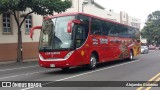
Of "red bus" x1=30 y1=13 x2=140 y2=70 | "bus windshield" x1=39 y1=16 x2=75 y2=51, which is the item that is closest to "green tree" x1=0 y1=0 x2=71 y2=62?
"red bus" x1=30 y1=13 x2=140 y2=70

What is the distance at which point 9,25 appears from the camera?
32.5m

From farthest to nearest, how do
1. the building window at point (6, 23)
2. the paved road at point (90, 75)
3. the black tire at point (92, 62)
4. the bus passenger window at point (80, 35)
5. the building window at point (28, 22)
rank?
the building window at point (28, 22)
the building window at point (6, 23)
the black tire at point (92, 62)
the bus passenger window at point (80, 35)
the paved road at point (90, 75)

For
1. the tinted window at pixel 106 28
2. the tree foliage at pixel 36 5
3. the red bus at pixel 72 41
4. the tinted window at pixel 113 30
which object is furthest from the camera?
the tree foliage at pixel 36 5

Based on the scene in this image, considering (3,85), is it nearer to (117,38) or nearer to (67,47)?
(67,47)

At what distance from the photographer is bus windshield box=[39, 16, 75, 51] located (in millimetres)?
16484

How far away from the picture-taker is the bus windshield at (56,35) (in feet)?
54.1

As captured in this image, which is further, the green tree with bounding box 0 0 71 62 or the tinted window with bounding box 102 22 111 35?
the green tree with bounding box 0 0 71 62

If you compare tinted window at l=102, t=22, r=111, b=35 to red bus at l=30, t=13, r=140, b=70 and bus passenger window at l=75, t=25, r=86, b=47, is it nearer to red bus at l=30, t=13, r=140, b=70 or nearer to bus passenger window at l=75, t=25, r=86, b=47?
red bus at l=30, t=13, r=140, b=70

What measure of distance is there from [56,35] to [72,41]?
3.01ft

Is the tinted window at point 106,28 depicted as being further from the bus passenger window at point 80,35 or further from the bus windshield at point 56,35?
the bus windshield at point 56,35

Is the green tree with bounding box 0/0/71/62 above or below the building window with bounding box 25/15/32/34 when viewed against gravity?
above

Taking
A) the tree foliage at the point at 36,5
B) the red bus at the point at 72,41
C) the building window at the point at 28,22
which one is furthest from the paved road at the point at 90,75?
the building window at the point at 28,22

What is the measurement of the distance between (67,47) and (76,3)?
29173 mm

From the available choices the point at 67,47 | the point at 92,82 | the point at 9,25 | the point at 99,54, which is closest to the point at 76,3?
the point at 9,25
